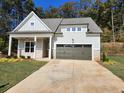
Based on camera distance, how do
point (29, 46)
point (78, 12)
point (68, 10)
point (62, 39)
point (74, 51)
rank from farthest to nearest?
point (68, 10), point (78, 12), point (29, 46), point (62, 39), point (74, 51)

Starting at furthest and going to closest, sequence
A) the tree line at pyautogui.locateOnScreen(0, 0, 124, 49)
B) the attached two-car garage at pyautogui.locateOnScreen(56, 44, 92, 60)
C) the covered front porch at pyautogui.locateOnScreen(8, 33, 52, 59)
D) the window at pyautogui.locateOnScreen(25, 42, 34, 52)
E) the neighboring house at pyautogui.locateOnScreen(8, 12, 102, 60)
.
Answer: the tree line at pyautogui.locateOnScreen(0, 0, 124, 49), the window at pyautogui.locateOnScreen(25, 42, 34, 52), the covered front porch at pyautogui.locateOnScreen(8, 33, 52, 59), the attached two-car garage at pyautogui.locateOnScreen(56, 44, 92, 60), the neighboring house at pyautogui.locateOnScreen(8, 12, 102, 60)

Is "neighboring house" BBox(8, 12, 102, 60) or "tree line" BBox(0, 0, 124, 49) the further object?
"tree line" BBox(0, 0, 124, 49)

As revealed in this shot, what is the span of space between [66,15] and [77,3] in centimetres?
557

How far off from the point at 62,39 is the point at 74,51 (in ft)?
7.95

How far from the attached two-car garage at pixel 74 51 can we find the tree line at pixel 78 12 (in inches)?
753

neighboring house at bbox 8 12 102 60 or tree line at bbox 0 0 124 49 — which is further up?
tree line at bbox 0 0 124 49

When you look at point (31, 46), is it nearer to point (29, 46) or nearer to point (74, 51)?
point (29, 46)

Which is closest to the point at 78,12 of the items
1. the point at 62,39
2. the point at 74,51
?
the point at 62,39

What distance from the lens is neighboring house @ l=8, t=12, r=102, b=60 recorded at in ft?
70.4

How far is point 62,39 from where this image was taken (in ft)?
72.8

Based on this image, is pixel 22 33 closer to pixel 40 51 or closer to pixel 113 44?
pixel 40 51

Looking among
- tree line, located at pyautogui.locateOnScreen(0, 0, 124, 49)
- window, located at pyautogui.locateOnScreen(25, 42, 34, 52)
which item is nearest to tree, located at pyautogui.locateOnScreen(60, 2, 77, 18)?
tree line, located at pyautogui.locateOnScreen(0, 0, 124, 49)

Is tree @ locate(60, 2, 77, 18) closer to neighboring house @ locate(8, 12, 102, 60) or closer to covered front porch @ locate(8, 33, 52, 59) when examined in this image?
neighboring house @ locate(8, 12, 102, 60)

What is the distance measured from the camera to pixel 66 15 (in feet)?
163
